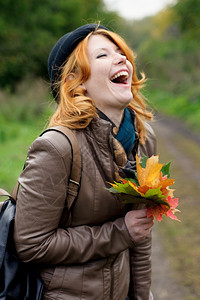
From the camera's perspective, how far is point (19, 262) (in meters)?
1.59

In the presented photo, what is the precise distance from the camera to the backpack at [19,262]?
1.54 meters

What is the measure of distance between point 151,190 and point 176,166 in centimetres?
659

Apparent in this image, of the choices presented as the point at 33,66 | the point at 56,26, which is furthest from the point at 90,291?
the point at 56,26

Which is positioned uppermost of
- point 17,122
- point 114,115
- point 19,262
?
point 17,122

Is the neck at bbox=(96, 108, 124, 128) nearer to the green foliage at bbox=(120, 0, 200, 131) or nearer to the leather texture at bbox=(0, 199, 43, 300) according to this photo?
the leather texture at bbox=(0, 199, 43, 300)

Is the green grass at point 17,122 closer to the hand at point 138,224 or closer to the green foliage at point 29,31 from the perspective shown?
the green foliage at point 29,31

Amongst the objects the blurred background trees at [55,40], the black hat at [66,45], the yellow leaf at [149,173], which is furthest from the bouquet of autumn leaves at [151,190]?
the blurred background trees at [55,40]

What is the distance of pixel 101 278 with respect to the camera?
1667 mm

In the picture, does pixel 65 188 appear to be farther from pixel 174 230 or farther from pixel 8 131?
pixel 8 131

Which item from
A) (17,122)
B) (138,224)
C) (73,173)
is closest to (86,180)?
(73,173)

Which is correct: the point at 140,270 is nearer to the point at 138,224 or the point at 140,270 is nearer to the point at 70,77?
the point at 138,224

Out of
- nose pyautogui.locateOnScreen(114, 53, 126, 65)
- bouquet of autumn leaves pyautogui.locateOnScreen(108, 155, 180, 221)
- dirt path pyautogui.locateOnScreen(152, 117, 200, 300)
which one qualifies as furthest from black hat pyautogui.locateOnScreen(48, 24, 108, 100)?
dirt path pyautogui.locateOnScreen(152, 117, 200, 300)

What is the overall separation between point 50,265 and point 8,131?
28.9 ft

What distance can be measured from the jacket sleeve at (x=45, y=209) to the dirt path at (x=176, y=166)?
4.36ft
